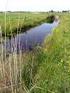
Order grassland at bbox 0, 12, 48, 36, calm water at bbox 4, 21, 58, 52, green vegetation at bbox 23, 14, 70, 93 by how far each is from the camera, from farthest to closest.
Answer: calm water at bbox 4, 21, 58, 52
grassland at bbox 0, 12, 48, 36
green vegetation at bbox 23, 14, 70, 93

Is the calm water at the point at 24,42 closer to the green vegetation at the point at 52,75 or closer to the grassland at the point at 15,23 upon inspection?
the grassland at the point at 15,23

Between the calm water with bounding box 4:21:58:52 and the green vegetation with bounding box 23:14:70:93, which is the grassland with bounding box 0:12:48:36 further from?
the green vegetation with bounding box 23:14:70:93

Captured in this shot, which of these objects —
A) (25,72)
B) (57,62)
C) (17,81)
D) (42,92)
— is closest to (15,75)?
(17,81)

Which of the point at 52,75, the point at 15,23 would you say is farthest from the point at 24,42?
the point at 15,23

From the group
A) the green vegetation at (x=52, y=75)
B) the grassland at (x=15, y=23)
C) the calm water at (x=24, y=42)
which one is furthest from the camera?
the calm water at (x=24, y=42)

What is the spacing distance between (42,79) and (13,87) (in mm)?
1023

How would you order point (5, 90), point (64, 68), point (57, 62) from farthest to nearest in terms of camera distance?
point (57, 62)
point (64, 68)
point (5, 90)

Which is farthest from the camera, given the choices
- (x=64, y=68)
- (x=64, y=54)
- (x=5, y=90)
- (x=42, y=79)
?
(x=64, y=54)

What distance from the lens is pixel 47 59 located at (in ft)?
31.1

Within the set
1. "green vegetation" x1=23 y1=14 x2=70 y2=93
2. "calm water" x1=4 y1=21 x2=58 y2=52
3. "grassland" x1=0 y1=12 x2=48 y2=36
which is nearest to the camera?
"green vegetation" x1=23 y1=14 x2=70 y2=93

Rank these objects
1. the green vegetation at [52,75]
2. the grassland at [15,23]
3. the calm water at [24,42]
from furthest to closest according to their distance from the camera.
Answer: the calm water at [24,42] < the grassland at [15,23] < the green vegetation at [52,75]

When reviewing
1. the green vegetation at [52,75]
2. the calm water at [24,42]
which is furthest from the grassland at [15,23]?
the green vegetation at [52,75]

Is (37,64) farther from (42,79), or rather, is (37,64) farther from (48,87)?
(48,87)

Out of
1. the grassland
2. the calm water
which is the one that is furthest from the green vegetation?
the grassland
